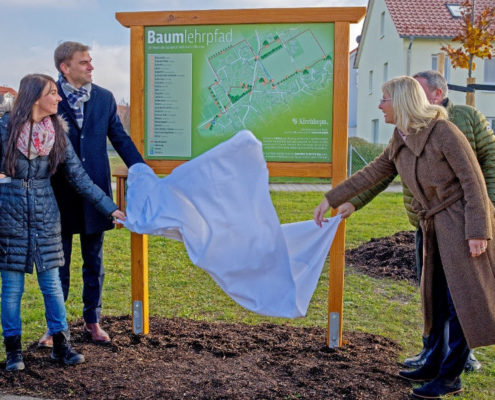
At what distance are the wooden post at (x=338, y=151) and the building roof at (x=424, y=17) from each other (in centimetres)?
2448

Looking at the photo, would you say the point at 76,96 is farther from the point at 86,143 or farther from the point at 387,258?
the point at 387,258

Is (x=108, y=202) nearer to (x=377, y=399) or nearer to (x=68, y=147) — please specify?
(x=68, y=147)

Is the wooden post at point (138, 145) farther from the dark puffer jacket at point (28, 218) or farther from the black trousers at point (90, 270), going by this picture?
the dark puffer jacket at point (28, 218)

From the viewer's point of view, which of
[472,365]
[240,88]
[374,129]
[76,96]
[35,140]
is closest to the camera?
[35,140]

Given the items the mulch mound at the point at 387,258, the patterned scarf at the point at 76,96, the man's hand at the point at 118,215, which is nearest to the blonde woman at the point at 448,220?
the man's hand at the point at 118,215

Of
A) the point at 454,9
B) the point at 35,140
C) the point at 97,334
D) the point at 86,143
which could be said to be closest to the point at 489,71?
the point at 454,9

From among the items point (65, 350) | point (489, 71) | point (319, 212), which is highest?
point (489, 71)

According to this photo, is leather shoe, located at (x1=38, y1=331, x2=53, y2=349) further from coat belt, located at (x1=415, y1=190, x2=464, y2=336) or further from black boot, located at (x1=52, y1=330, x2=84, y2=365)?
coat belt, located at (x1=415, y1=190, x2=464, y2=336)

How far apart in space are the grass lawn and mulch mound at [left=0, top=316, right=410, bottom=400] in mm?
394

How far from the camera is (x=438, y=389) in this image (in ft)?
13.0

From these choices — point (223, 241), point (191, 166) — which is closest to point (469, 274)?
point (223, 241)

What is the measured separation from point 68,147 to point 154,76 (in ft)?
3.19

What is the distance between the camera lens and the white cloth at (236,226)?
159 inches

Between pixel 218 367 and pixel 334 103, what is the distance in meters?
2.18
